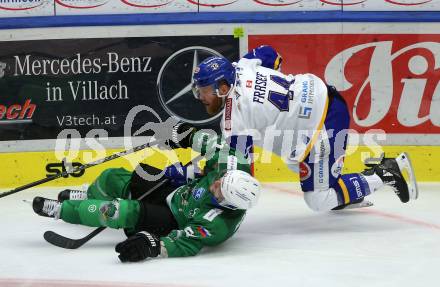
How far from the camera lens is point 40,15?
5863 millimetres

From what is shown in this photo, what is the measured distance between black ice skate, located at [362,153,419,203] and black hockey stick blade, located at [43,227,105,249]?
5.73 feet

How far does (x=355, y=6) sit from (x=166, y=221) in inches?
110

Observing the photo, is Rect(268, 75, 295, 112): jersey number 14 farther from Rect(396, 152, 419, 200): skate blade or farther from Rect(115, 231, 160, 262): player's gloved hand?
Rect(115, 231, 160, 262): player's gloved hand

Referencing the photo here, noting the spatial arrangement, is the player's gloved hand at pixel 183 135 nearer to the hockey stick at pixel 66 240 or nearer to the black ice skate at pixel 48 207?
the hockey stick at pixel 66 240

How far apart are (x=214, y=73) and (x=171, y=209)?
2.56ft

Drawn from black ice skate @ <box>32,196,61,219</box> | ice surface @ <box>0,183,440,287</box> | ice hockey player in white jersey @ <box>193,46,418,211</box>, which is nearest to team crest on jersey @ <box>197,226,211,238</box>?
ice surface @ <box>0,183,440,287</box>

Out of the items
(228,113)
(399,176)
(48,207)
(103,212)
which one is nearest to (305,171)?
(399,176)

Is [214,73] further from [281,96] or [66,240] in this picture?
[66,240]

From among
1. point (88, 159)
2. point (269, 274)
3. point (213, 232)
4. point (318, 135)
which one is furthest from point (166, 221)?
point (88, 159)

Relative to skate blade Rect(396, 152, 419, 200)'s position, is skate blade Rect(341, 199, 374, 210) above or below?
below

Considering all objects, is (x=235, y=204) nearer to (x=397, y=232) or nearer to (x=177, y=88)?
(x=397, y=232)

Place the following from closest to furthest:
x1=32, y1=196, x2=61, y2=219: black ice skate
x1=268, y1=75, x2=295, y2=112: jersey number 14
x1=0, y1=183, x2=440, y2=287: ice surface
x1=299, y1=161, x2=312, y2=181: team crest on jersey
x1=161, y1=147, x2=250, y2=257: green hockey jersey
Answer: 1. x1=0, y1=183, x2=440, y2=287: ice surface
2. x1=161, y1=147, x2=250, y2=257: green hockey jersey
3. x1=32, y1=196, x2=61, y2=219: black ice skate
4. x1=268, y1=75, x2=295, y2=112: jersey number 14
5. x1=299, y1=161, x2=312, y2=181: team crest on jersey

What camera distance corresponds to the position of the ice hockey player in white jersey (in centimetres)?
411

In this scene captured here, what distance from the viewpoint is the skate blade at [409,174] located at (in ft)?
15.0
